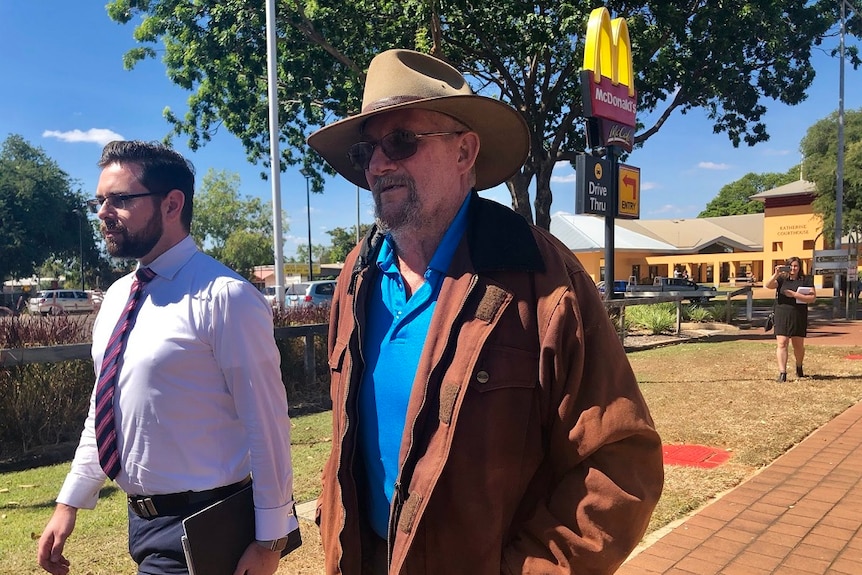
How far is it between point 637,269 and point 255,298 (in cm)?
5148

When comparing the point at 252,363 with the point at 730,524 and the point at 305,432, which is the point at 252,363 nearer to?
the point at 730,524

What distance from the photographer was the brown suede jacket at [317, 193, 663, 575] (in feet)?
4.65

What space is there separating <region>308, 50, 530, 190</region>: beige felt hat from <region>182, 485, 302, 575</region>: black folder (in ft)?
3.74

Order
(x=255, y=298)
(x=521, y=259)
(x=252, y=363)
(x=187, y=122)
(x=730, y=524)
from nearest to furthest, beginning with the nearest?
(x=521, y=259) < (x=252, y=363) < (x=255, y=298) < (x=730, y=524) < (x=187, y=122)

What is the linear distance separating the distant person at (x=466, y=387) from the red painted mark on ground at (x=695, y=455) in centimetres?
410

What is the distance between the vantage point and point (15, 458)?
5957 millimetres

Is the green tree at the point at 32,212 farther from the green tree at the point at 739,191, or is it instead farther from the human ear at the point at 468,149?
the green tree at the point at 739,191

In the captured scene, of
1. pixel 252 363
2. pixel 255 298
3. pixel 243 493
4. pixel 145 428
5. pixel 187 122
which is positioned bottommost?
pixel 243 493

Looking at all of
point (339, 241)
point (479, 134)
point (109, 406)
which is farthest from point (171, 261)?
point (339, 241)

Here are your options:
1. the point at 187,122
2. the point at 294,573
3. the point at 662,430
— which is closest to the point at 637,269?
the point at 187,122

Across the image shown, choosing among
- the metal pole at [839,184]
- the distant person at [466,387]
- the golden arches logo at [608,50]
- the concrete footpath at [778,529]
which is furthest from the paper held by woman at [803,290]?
the metal pole at [839,184]

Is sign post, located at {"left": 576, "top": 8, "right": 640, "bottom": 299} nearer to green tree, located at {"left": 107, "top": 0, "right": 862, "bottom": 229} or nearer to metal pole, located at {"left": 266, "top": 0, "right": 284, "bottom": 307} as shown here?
green tree, located at {"left": 107, "top": 0, "right": 862, "bottom": 229}

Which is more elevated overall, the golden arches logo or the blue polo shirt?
the golden arches logo

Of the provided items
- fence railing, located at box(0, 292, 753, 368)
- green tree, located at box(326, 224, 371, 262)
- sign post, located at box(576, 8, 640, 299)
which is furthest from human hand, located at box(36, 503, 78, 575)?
green tree, located at box(326, 224, 371, 262)
